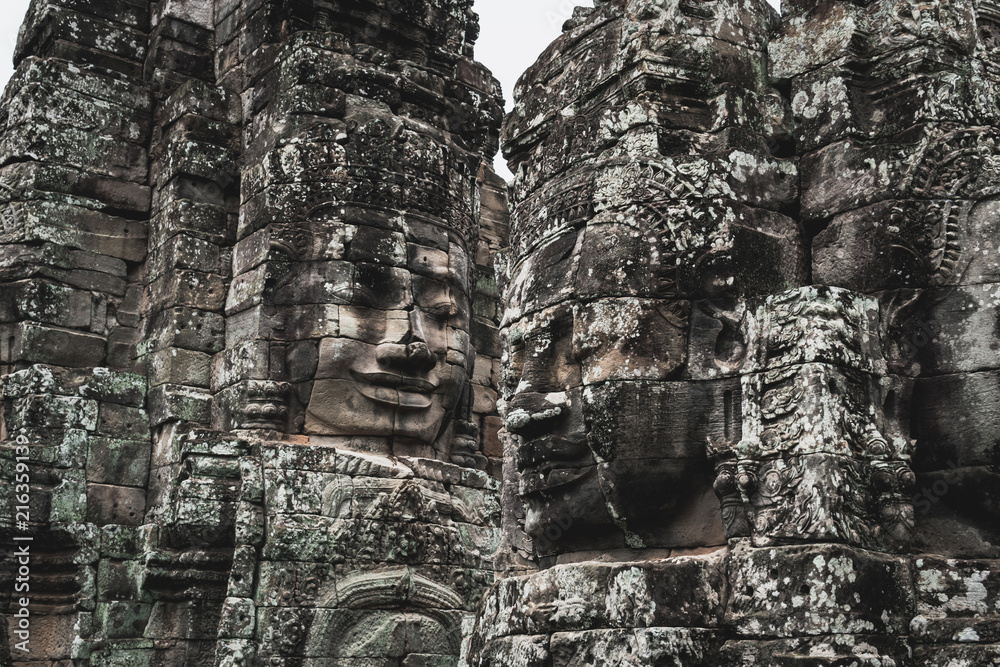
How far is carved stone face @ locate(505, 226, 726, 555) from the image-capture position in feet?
16.8

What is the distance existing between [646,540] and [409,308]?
439cm

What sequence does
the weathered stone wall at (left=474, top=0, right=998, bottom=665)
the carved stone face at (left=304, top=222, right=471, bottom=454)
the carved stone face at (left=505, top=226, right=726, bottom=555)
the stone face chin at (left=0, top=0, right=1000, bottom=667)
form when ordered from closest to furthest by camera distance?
the weathered stone wall at (left=474, top=0, right=998, bottom=665) < the stone face chin at (left=0, top=0, right=1000, bottom=667) < the carved stone face at (left=505, top=226, right=726, bottom=555) < the carved stone face at (left=304, top=222, right=471, bottom=454)

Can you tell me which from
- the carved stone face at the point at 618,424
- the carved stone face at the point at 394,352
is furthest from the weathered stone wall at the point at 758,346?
the carved stone face at the point at 394,352

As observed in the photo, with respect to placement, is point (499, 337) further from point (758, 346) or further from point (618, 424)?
point (758, 346)

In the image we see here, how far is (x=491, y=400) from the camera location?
1144cm

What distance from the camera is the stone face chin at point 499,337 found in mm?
4754

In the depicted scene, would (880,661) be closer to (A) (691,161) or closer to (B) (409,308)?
(A) (691,161)

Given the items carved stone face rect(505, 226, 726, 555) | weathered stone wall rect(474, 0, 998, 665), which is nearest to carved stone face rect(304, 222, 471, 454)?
weathered stone wall rect(474, 0, 998, 665)

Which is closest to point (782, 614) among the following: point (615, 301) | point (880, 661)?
point (880, 661)

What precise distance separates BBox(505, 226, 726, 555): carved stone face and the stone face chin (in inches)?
0.7

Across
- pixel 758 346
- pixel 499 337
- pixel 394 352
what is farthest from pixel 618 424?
pixel 394 352

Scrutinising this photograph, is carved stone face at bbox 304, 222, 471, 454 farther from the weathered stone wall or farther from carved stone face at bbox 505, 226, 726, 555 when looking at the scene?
carved stone face at bbox 505, 226, 726, 555

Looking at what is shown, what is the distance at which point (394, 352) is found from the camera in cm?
904

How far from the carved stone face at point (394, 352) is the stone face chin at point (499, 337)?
29mm
